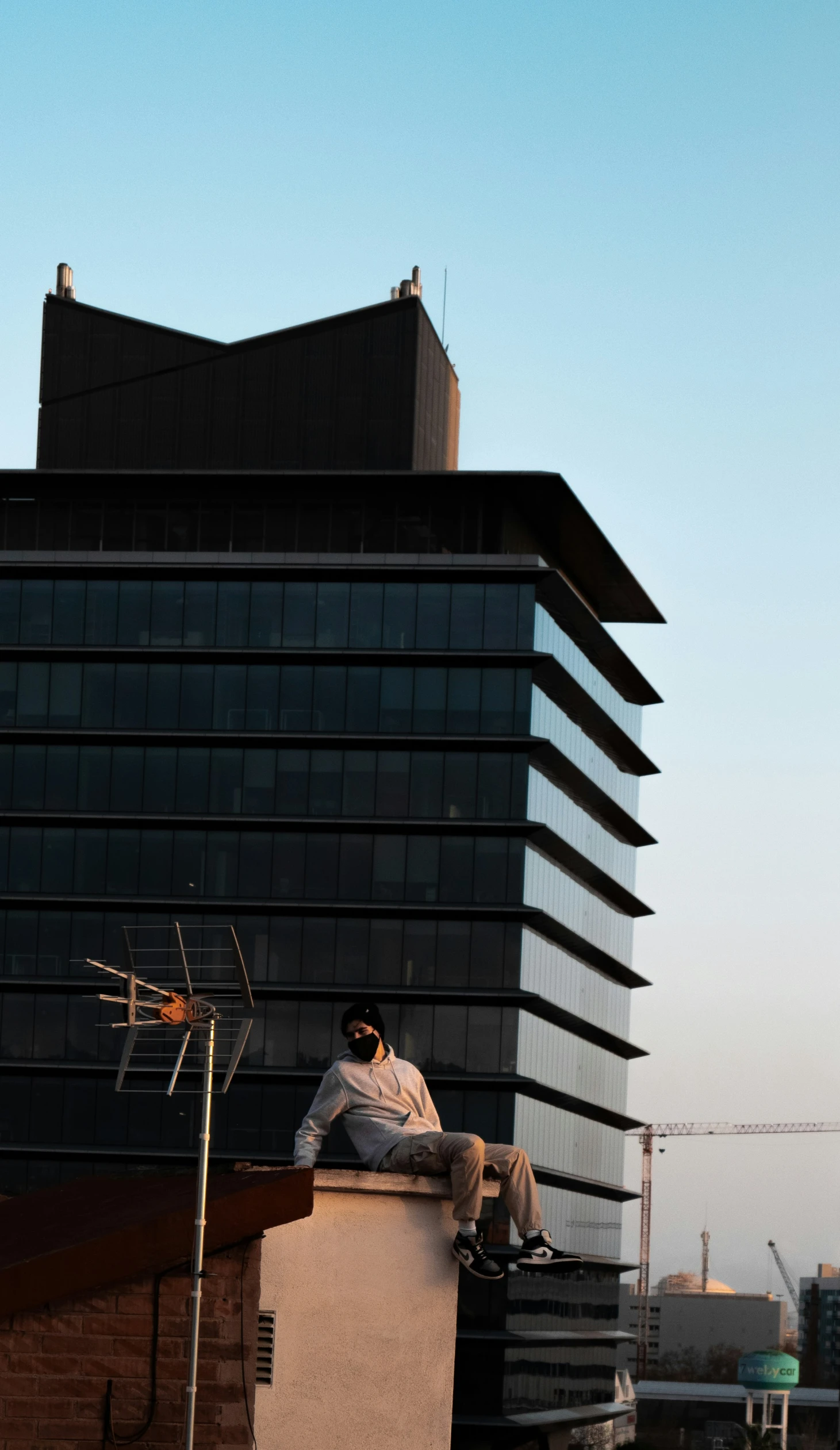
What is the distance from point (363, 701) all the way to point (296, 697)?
291 cm

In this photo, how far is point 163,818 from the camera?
83.6 m

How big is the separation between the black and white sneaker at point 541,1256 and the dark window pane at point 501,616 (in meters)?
66.5

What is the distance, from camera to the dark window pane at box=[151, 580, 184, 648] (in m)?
85.2

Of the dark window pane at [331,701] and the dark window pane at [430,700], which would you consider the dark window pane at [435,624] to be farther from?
the dark window pane at [331,701]

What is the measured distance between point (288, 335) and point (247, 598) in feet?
40.4

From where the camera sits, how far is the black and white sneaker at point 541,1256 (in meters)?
A: 16.8

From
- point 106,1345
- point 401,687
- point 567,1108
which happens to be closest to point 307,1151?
point 106,1345

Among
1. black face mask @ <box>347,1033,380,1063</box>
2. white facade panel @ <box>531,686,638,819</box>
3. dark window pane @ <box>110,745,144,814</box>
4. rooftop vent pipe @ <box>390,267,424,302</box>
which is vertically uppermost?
rooftop vent pipe @ <box>390,267,424,302</box>

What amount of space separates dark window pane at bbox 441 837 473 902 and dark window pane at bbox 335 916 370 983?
11.8 ft

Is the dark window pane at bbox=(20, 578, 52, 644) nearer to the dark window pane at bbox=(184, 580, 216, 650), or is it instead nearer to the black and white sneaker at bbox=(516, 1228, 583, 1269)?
the dark window pane at bbox=(184, 580, 216, 650)

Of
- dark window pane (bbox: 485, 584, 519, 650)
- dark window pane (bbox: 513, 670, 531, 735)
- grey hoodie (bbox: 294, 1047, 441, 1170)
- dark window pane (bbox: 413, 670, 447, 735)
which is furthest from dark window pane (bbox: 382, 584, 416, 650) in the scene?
grey hoodie (bbox: 294, 1047, 441, 1170)

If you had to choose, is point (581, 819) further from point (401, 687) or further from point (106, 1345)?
point (106, 1345)

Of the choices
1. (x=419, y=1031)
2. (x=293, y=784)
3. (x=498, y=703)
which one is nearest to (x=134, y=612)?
(x=293, y=784)

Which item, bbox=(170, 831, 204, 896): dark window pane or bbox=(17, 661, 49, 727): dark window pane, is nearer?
bbox=(170, 831, 204, 896): dark window pane
